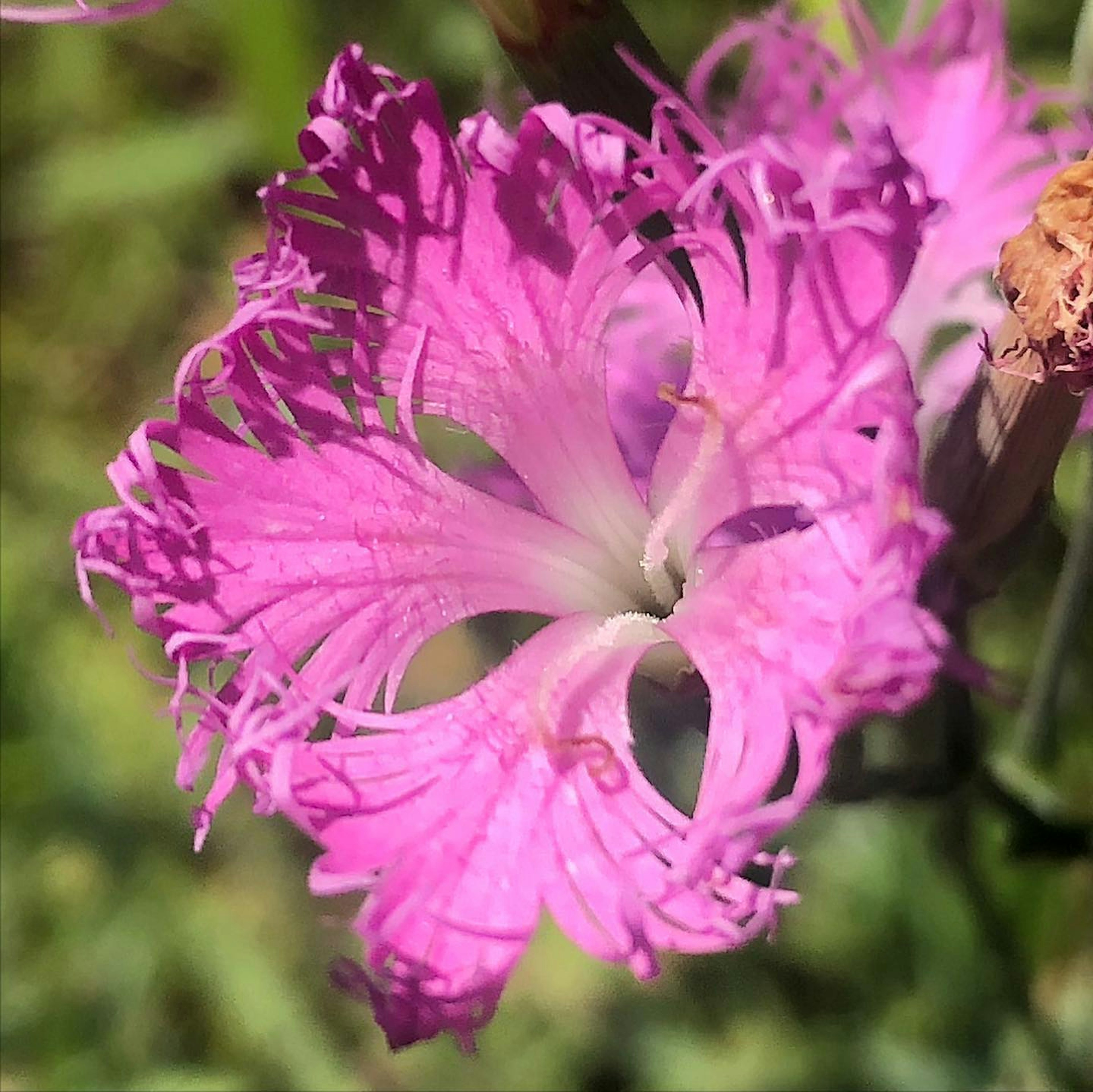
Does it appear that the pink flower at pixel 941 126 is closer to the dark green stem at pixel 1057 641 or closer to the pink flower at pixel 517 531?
the dark green stem at pixel 1057 641

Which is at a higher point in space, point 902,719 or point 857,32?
point 857,32

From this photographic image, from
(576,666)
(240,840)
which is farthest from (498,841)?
(240,840)

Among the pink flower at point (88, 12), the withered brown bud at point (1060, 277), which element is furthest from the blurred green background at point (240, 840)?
the pink flower at point (88, 12)

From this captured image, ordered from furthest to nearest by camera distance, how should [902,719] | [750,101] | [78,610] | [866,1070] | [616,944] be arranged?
[78,610] < [866,1070] < [750,101] < [902,719] < [616,944]

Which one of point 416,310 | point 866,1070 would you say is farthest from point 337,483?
point 866,1070

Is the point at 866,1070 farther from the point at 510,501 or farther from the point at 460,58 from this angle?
the point at 460,58

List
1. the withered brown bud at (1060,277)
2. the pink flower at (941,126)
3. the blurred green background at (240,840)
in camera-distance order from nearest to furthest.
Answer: the withered brown bud at (1060,277), the pink flower at (941,126), the blurred green background at (240,840)
